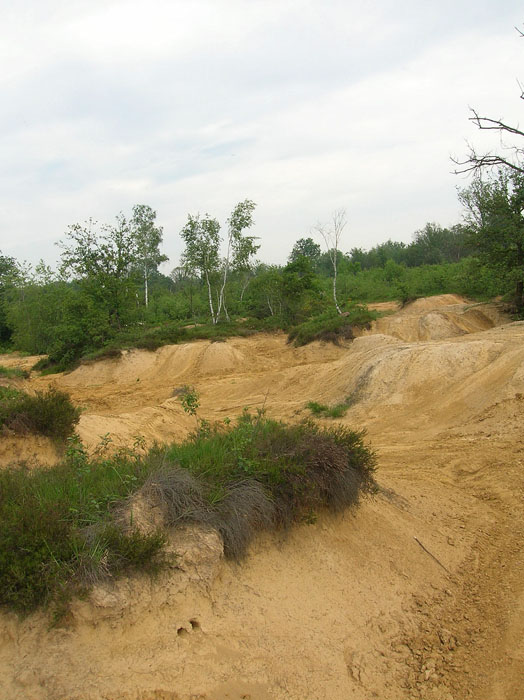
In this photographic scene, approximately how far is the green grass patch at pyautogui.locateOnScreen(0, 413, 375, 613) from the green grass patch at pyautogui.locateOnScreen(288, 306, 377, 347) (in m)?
16.5

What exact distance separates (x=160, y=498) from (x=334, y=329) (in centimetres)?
1867

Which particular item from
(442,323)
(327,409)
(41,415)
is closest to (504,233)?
(442,323)

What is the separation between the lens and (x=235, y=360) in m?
22.4

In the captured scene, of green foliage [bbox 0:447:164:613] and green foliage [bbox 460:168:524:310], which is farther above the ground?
green foliage [bbox 460:168:524:310]

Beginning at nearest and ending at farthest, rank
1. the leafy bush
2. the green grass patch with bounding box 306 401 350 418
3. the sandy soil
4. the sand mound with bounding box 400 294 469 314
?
the sandy soil, the leafy bush, the green grass patch with bounding box 306 401 350 418, the sand mound with bounding box 400 294 469 314

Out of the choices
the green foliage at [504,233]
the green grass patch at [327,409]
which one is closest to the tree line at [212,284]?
the green foliage at [504,233]

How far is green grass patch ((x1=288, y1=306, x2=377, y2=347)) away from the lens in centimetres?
2183

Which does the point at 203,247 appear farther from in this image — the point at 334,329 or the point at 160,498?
the point at 160,498

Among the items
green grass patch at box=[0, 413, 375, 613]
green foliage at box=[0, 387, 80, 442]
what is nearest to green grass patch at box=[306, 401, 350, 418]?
green foliage at box=[0, 387, 80, 442]

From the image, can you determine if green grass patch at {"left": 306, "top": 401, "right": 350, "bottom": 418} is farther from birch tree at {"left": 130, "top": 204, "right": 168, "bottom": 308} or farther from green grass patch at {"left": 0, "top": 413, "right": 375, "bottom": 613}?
birch tree at {"left": 130, "top": 204, "right": 168, "bottom": 308}

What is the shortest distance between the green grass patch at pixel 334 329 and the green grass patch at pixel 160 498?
16.5 m

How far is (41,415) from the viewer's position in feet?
23.0

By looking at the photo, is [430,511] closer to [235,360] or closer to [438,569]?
[438,569]

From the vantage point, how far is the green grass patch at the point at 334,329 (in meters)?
21.8
